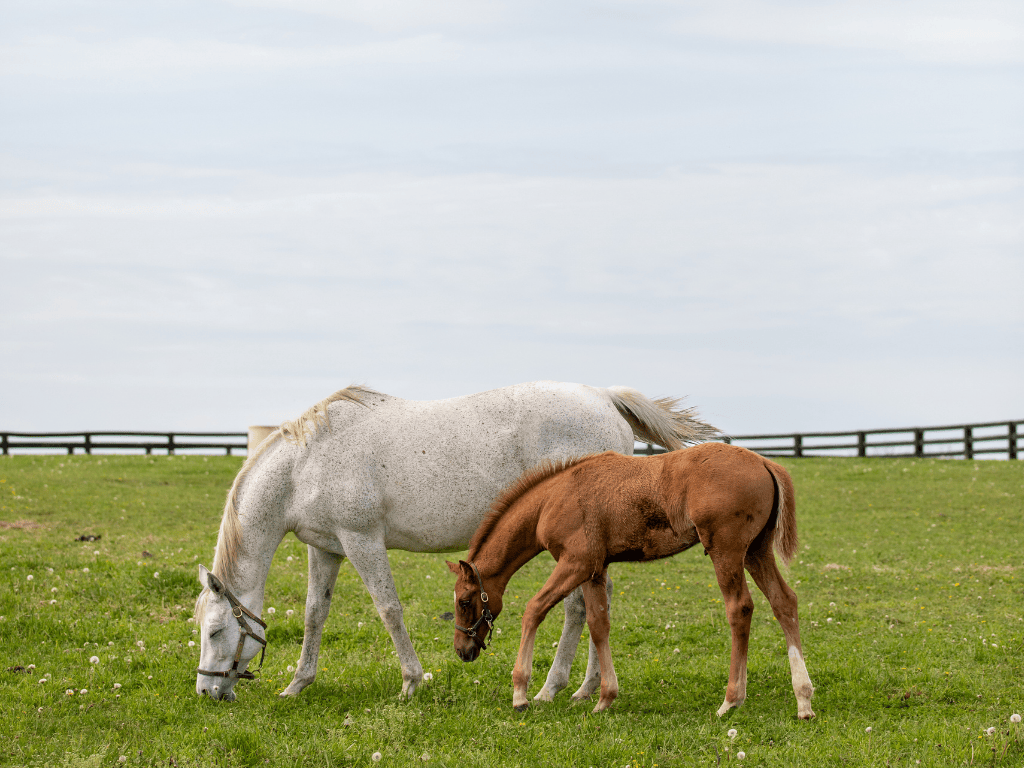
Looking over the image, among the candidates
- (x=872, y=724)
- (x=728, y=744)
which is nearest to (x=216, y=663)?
(x=728, y=744)

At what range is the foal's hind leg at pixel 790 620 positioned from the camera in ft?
23.6

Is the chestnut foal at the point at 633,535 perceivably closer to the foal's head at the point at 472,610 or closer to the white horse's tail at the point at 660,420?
the foal's head at the point at 472,610

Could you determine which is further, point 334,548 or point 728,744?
point 334,548

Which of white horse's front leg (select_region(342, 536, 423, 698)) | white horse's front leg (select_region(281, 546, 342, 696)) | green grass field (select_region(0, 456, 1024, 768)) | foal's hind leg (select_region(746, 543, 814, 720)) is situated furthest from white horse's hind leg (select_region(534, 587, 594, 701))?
white horse's front leg (select_region(281, 546, 342, 696))

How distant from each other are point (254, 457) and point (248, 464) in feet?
0.28

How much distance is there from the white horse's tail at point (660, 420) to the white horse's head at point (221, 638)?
13.5 feet

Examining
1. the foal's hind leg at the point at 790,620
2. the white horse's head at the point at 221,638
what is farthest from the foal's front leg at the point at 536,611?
the white horse's head at the point at 221,638

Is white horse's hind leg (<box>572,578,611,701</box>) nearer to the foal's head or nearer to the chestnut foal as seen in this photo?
the chestnut foal

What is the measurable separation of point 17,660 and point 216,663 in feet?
9.84

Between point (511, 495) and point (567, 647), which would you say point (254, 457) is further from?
point (567, 647)

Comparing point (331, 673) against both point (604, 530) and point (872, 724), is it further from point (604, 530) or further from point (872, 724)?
point (872, 724)

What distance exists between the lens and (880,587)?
14.0 metres

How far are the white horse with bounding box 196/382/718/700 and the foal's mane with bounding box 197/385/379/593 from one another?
0.01m

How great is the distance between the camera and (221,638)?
Answer: 8.05 meters
